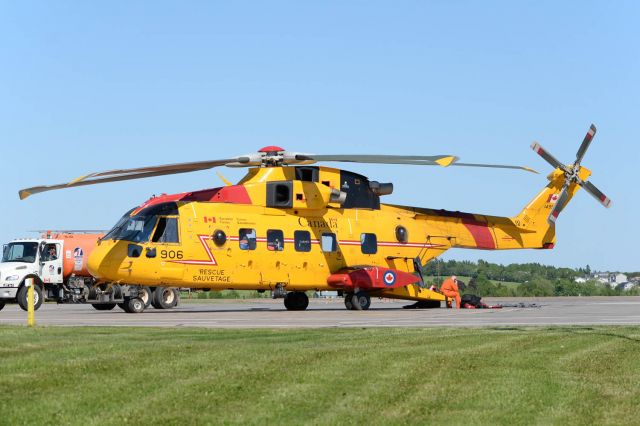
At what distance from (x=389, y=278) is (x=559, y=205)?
31.2ft

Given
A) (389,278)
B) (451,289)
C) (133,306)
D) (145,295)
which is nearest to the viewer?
(133,306)

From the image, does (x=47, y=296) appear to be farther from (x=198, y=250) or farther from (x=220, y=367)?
(x=220, y=367)

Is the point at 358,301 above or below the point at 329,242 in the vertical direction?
below

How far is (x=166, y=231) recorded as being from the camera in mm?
31312

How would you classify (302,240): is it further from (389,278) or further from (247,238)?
(389,278)

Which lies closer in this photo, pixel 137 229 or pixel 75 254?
pixel 137 229

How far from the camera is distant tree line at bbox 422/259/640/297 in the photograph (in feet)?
213

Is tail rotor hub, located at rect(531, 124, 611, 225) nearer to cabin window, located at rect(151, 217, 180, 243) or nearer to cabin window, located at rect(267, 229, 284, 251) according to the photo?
cabin window, located at rect(267, 229, 284, 251)

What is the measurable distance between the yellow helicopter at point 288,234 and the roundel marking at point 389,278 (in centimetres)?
4

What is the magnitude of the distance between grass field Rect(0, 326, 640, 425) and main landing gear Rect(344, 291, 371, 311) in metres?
18.2

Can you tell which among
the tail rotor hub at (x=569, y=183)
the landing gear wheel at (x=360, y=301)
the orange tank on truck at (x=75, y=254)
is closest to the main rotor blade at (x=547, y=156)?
the tail rotor hub at (x=569, y=183)

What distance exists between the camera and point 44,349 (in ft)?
47.6

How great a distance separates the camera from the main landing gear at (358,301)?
3503 centimetres

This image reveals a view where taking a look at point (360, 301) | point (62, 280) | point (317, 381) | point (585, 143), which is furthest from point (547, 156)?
point (317, 381)
